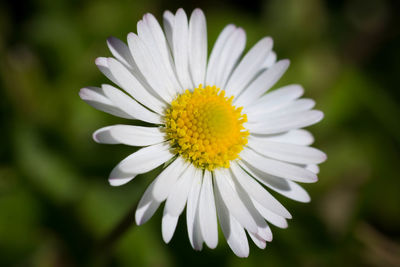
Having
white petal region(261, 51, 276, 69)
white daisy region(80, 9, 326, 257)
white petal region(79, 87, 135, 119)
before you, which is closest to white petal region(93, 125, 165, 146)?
white daisy region(80, 9, 326, 257)

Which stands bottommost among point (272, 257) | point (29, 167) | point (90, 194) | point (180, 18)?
point (272, 257)

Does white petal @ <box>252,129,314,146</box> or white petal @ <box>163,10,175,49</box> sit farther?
white petal @ <box>252,129,314,146</box>

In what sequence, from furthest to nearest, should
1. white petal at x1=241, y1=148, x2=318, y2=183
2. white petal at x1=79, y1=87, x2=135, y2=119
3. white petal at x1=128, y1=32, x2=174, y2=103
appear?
white petal at x1=241, y1=148, x2=318, y2=183 → white petal at x1=128, y1=32, x2=174, y2=103 → white petal at x1=79, y1=87, x2=135, y2=119

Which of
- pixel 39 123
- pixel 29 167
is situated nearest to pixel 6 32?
pixel 39 123

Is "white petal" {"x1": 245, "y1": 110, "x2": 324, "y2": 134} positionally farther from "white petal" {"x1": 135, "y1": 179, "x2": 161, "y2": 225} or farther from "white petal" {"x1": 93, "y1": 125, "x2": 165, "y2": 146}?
"white petal" {"x1": 135, "y1": 179, "x2": 161, "y2": 225}

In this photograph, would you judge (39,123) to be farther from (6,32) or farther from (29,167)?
(6,32)

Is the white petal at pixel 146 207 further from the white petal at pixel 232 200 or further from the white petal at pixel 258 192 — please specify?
the white petal at pixel 258 192

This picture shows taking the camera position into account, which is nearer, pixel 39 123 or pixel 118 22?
pixel 39 123
